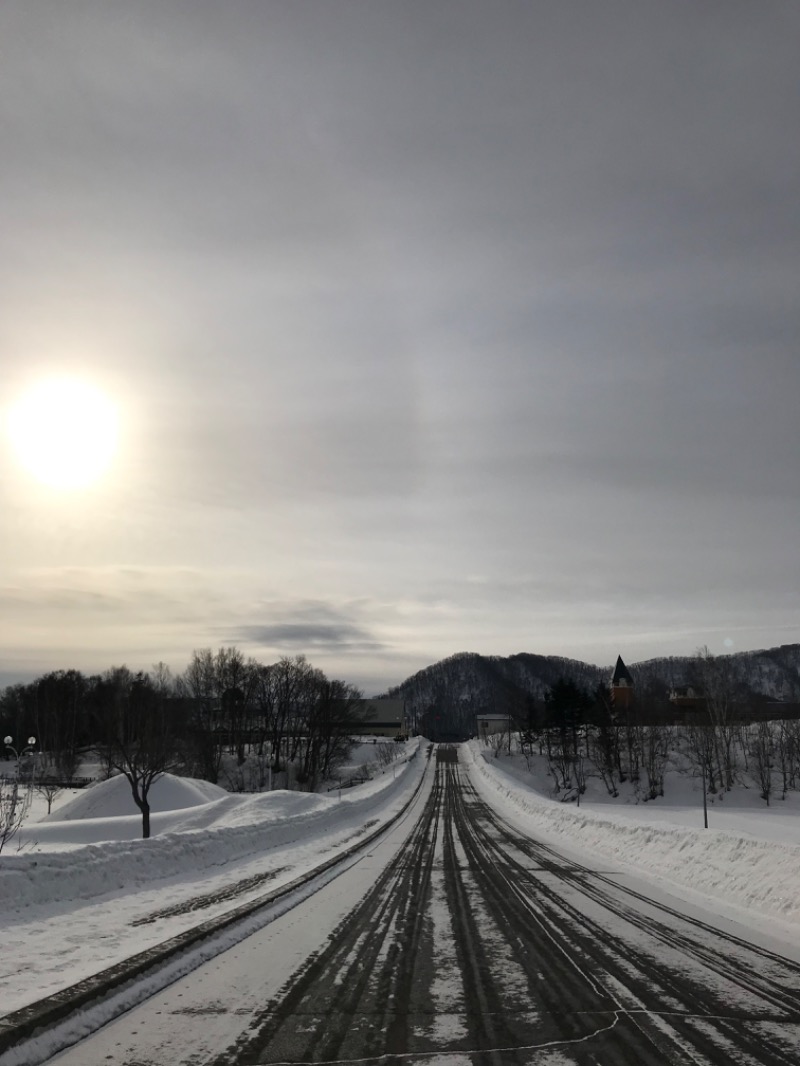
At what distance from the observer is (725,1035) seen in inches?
229

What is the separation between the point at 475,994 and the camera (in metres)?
7.10

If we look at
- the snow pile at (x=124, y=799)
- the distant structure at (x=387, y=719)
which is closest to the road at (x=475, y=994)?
the snow pile at (x=124, y=799)

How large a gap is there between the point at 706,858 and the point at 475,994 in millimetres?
10545

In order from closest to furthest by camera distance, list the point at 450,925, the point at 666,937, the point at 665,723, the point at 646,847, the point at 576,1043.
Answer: the point at 576,1043
the point at 666,937
the point at 450,925
the point at 646,847
the point at 665,723

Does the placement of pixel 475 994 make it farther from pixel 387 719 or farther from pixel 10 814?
pixel 387 719

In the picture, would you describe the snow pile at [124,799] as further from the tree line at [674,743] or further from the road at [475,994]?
the road at [475,994]

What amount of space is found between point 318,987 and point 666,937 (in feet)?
17.3

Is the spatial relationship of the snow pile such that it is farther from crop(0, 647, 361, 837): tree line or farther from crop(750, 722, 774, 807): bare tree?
crop(750, 722, 774, 807): bare tree

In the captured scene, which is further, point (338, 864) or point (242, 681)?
point (242, 681)

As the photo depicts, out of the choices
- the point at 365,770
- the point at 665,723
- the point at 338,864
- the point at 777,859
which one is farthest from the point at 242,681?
the point at 777,859

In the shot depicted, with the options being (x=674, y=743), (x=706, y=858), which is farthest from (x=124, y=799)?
(x=674, y=743)

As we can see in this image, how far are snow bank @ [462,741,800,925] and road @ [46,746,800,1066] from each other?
1.60 m

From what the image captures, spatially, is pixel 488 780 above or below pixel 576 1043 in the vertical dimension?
below

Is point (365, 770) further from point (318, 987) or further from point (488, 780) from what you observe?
point (318, 987)
